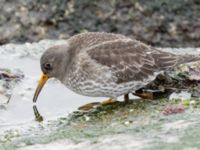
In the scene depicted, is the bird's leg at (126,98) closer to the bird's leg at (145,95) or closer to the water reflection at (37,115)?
the bird's leg at (145,95)

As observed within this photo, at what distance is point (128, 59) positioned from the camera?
391 inches

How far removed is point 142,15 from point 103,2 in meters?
0.88

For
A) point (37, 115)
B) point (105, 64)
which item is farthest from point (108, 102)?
point (37, 115)

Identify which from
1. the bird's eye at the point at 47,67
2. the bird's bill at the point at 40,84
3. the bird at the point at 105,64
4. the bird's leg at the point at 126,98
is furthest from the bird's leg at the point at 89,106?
the bird's eye at the point at 47,67

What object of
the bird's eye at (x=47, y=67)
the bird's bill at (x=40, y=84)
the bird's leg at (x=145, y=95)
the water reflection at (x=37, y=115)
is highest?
the bird's eye at (x=47, y=67)

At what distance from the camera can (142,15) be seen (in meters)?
14.2

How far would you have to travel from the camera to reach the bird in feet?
32.1

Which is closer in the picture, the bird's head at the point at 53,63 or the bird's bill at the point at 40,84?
the bird's bill at the point at 40,84

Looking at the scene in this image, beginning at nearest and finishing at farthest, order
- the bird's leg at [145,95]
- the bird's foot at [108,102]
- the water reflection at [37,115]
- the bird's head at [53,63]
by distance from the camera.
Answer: the water reflection at [37,115], the bird's foot at [108,102], the bird's leg at [145,95], the bird's head at [53,63]

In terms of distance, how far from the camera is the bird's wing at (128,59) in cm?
983

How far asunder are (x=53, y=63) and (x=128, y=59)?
125 centimetres

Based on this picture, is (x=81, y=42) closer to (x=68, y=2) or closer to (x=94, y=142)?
(x=94, y=142)

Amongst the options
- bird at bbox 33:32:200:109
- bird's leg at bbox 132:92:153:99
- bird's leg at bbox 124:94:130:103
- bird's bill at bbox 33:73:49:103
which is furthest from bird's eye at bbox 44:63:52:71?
bird's leg at bbox 132:92:153:99

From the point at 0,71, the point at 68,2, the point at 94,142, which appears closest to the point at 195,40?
the point at 68,2
